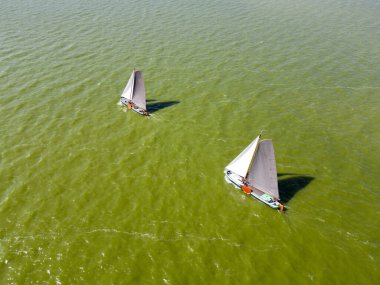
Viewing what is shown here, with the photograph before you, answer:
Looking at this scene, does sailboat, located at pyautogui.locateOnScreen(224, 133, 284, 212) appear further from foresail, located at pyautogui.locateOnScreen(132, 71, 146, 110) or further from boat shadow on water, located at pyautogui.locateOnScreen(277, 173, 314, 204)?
foresail, located at pyautogui.locateOnScreen(132, 71, 146, 110)

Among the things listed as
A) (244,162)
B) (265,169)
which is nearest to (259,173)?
(265,169)

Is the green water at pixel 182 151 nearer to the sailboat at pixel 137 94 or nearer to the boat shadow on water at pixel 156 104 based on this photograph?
the boat shadow on water at pixel 156 104

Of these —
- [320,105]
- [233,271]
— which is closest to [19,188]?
[233,271]

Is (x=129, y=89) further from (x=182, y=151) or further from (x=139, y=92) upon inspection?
(x=182, y=151)

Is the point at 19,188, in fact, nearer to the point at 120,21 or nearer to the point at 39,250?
the point at 39,250

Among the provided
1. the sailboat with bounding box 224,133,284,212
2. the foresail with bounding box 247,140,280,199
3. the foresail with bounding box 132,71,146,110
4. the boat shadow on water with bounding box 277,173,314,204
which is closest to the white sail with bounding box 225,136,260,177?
the sailboat with bounding box 224,133,284,212

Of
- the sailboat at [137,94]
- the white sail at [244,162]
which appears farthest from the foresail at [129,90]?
the white sail at [244,162]
